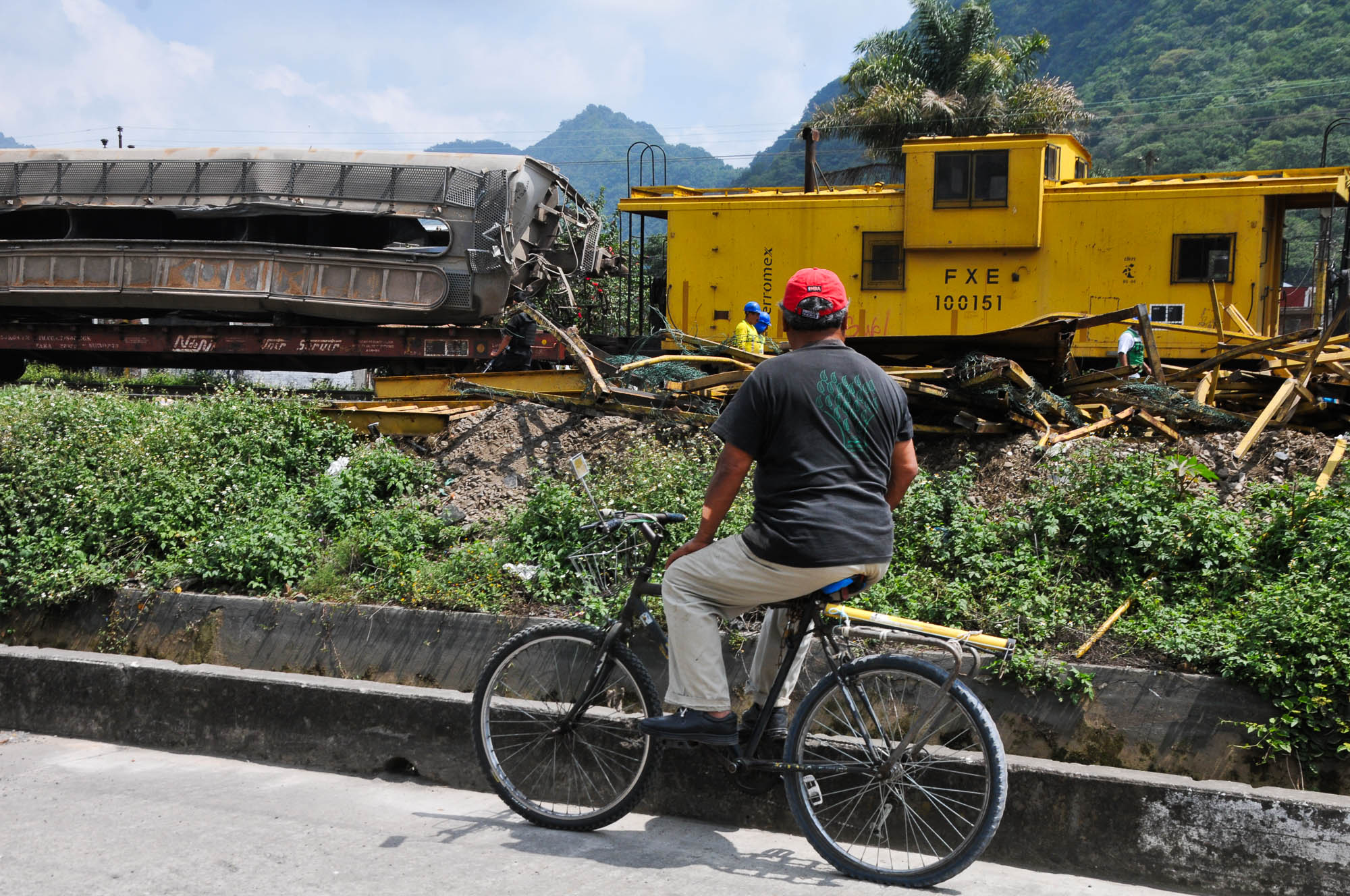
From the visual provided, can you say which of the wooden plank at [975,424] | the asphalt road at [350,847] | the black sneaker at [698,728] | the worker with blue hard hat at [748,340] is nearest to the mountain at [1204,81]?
the worker with blue hard hat at [748,340]

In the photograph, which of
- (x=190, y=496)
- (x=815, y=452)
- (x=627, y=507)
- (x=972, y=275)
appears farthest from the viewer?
(x=972, y=275)

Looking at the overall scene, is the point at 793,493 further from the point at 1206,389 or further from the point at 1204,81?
the point at 1204,81

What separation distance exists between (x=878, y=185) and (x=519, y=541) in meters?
10.1

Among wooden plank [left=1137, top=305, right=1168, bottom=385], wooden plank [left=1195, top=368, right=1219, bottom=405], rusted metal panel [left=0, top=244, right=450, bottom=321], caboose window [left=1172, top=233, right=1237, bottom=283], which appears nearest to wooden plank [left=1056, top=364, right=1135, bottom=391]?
wooden plank [left=1137, top=305, right=1168, bottom=385]

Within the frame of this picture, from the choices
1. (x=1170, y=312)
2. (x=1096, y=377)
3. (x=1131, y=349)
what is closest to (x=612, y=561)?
(x=1096, y=377)

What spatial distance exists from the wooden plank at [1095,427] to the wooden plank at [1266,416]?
65 centimetres

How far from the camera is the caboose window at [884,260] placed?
13.8 meters

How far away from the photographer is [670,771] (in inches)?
171

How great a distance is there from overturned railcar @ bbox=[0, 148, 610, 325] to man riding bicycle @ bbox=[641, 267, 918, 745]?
11.1 meters

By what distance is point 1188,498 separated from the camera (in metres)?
5.12

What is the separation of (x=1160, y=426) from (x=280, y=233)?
41.3 ft

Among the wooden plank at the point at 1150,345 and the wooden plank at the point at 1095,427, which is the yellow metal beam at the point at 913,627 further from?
the wooden plank at the point at 1150,345

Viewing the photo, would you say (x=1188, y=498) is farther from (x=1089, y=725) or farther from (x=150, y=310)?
(x=150, y=310)

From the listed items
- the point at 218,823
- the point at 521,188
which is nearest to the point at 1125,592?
the point at 218,823
